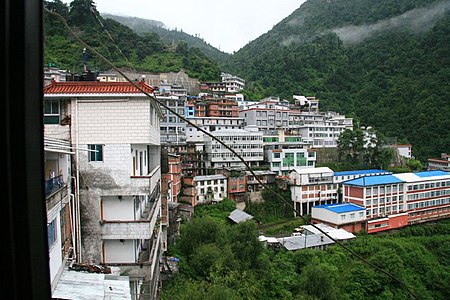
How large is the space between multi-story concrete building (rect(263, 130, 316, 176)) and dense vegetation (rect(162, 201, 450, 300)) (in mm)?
6694

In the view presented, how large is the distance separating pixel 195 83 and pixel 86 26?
10872 mm

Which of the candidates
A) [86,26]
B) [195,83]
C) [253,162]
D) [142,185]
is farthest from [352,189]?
[86,26]

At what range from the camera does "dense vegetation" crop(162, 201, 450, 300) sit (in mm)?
8406

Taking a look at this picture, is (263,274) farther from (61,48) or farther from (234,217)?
(61,48)

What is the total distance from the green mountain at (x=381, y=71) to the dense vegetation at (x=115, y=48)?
24.7 feet

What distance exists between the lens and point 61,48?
2627cm

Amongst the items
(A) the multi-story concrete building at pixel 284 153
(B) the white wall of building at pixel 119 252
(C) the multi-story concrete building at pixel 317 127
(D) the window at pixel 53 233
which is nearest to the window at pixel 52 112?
(D) the window at pixel 53 233

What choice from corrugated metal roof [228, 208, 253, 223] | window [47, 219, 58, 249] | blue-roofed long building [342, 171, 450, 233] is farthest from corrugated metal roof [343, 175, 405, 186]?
window [47, 219, 58, 249]

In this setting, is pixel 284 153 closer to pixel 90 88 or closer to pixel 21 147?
pixel 90 88

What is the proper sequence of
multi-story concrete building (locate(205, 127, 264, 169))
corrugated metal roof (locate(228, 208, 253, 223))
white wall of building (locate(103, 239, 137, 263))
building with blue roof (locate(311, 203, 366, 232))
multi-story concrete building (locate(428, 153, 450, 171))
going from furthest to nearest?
multi-story concrete building (locate(428, 153, 450, 171)) → multi-story concrete building (locate(205, 127, 264, 169)) → building with blue roof (locate(311, 203, 366, 232)) → corrugated metal roof (locate(228, 208, 253, 223)) → white wall of building (locate(103, 239, 137, 263))

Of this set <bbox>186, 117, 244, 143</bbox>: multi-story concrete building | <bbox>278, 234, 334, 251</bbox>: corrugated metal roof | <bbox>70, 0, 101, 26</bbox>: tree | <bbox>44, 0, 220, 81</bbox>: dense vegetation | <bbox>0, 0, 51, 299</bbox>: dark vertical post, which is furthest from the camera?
<bbox>70, 0, 101, 26</bbox>: tree

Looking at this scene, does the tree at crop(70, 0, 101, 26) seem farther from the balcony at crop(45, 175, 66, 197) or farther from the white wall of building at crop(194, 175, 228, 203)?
the balcony at crop(45, 175, 66, 197)

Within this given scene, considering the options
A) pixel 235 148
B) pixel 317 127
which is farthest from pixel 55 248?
pixel 317 127

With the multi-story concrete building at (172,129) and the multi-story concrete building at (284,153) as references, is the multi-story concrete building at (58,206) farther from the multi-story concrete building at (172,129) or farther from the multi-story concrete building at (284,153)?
the multi-story concrete building at (284,153)
